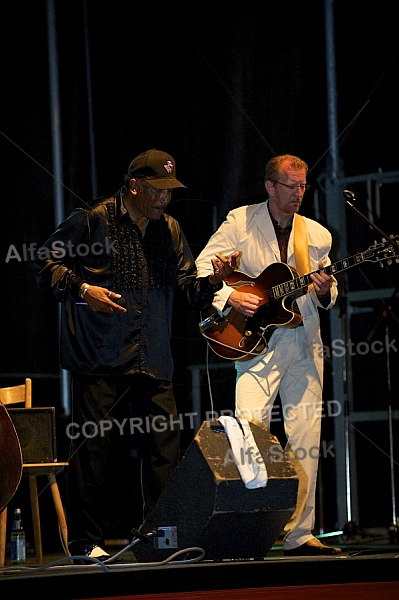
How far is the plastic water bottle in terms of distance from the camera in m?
5.15

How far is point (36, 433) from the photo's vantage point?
5.05 m

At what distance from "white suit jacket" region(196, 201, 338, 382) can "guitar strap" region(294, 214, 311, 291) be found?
0.04 meters

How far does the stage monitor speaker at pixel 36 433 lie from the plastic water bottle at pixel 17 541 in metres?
0.40

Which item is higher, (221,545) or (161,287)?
(161,287)

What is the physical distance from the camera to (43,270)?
454 cm

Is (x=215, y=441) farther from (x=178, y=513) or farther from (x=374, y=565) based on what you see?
(x=374, y=565)

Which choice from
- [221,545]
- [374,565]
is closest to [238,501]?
[221,545]

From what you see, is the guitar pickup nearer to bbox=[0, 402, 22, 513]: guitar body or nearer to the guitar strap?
the guitar strap

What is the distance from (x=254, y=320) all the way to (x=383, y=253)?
2.43 feet

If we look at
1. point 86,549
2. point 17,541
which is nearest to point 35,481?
point 17,541

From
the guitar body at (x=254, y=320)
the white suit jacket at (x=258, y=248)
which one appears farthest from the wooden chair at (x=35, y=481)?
the white suit jacket at (x=258, y=248)

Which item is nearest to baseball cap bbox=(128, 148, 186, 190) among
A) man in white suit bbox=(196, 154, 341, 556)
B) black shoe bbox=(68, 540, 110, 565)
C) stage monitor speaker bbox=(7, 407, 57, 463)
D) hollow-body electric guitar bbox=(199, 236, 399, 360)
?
man in white suit bbox=(196, 154, 341, 556)

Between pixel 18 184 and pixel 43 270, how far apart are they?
1.33 meters

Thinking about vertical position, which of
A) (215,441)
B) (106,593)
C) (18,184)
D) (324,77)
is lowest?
(106,593)
